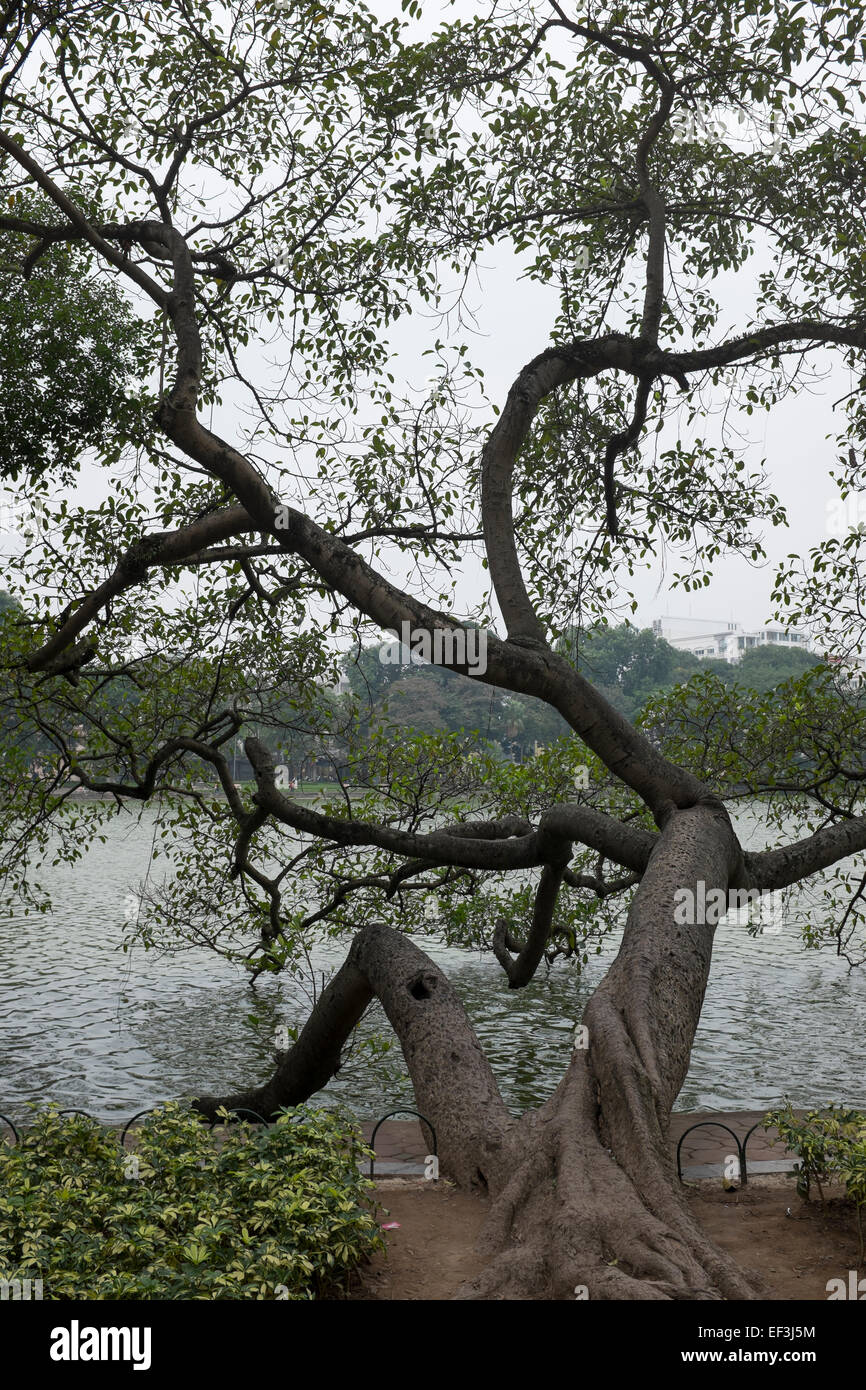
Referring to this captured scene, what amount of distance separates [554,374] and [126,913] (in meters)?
20.1

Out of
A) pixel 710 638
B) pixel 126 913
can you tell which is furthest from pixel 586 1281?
pixel 710 638

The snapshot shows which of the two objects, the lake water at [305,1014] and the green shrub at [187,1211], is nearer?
the green shrub at [187,1211]

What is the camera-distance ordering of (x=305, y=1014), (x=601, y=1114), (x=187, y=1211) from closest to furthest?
1. (x=187, y=1211)
2. (x=601, y=1114)
3. (x=305, y=1014)

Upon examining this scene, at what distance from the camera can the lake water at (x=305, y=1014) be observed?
12.6 m

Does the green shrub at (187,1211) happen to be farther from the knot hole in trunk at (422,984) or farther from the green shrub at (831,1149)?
the green shrub at (831,1149)

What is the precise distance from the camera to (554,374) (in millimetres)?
7789

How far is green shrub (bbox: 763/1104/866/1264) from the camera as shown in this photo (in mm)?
5105

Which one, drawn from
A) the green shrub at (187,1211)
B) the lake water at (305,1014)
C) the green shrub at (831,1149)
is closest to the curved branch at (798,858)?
the green shrub at (831,1149)

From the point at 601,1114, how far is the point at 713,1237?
3.13 ft

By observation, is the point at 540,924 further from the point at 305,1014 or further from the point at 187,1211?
the point at 305,1014

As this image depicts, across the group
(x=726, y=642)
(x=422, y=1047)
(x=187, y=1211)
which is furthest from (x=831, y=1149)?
(x=726, y=642)

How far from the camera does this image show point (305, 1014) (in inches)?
645

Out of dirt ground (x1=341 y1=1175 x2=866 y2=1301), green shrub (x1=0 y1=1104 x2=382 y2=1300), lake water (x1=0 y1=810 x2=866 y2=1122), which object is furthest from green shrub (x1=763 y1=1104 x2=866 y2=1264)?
lake water (x1=0 y1=810 x2=866 y2=1122)

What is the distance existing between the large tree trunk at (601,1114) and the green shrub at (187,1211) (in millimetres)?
606
